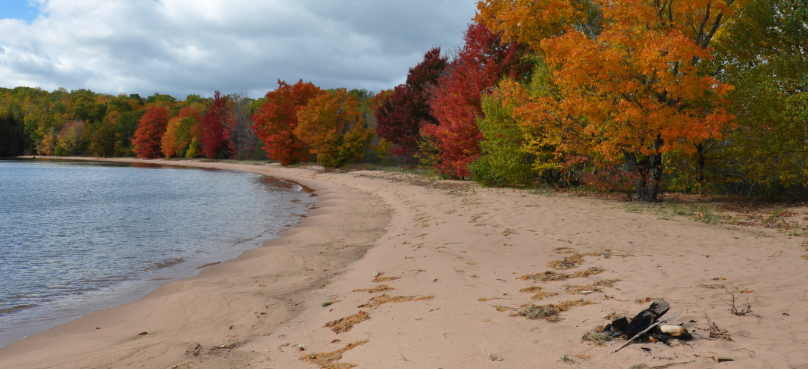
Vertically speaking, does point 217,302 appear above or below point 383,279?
below

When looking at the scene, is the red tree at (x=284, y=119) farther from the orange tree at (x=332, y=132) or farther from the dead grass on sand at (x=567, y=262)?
the dead grass on sand at (x=567, y=262)

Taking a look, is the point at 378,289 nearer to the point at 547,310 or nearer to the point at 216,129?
the point at 547,310

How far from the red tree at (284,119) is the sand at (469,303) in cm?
3654

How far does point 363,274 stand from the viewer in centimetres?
757

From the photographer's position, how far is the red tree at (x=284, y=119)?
148 ft

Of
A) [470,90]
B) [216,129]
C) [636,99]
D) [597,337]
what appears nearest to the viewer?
[597,337]

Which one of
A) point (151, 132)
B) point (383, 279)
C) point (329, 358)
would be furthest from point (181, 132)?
point (329, 358)

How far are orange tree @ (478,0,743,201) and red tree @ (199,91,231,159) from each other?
55.4 m

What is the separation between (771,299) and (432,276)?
155 inches

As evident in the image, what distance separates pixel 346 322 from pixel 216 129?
63451 millimetres

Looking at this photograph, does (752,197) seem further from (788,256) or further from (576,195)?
(788,256)

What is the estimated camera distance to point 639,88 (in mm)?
12555

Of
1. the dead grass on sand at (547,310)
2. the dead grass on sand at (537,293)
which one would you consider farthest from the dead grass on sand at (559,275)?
the dead grass on sand at (547,310)

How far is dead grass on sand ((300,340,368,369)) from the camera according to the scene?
388 centimetres
